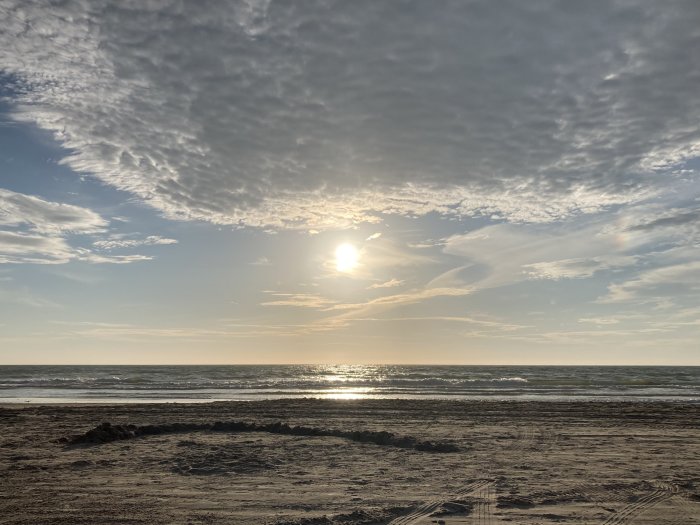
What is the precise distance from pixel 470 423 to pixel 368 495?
997 cm

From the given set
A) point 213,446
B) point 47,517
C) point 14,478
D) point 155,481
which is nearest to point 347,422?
point 213,446

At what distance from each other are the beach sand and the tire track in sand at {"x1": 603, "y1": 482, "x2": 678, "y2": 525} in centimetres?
3

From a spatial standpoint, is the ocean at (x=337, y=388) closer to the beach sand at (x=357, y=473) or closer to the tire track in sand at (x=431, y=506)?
the beach sand at (x=357, y=473)

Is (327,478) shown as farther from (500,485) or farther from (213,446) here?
(213,446)

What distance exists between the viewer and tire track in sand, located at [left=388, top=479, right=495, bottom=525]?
22.8ft

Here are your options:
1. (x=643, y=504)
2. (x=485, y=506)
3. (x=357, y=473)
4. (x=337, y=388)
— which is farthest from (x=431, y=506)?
(x=337, y=388)

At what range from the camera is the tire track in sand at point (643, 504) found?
275 inches

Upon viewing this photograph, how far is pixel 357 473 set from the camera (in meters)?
9.79

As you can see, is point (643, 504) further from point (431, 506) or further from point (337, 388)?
point (337, 388)

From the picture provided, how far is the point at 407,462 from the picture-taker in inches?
428

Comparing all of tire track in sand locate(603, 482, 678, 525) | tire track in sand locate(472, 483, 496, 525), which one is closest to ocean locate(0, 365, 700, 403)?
tire track in sand locate(603, 482, 678, 525)

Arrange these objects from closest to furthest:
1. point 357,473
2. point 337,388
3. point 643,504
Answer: point 643,504 < point 357,473 < point 337,388

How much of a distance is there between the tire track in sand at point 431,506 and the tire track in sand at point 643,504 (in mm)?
1847

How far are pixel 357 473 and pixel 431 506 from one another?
2.49 meters
